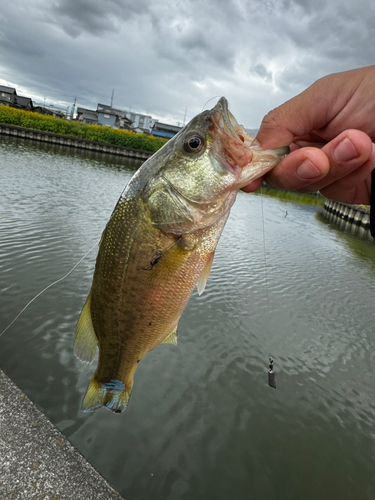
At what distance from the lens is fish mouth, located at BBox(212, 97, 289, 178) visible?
5.85 feet

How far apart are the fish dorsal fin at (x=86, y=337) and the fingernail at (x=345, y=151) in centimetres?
163

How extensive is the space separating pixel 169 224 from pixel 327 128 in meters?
1.33

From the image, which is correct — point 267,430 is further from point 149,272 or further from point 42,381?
point 149,272

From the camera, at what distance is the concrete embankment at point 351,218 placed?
75.7ft

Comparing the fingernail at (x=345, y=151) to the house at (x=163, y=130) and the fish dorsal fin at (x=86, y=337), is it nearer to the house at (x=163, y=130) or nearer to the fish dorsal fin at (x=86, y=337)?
the fish dorsal fin at (x=86, y=337)

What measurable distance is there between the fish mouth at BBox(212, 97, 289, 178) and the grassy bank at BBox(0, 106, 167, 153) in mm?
47362

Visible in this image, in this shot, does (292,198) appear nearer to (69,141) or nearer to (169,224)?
(69,141)

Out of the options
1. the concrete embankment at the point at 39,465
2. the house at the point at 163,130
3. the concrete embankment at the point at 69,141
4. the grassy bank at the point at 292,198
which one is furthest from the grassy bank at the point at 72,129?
the concrete embankment at the point at 39,465

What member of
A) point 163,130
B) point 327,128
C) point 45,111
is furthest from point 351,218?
point 45,111

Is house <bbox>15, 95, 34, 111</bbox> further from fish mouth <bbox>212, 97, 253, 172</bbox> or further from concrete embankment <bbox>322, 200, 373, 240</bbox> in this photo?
fish mouth <bbox>212, 97, 253, 172</bbox>

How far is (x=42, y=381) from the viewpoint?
4.55 m

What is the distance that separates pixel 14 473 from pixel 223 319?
4983 mm

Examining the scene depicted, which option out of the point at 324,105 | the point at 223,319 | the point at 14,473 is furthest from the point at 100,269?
the point at 223,319

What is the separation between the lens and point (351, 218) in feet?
84.9
